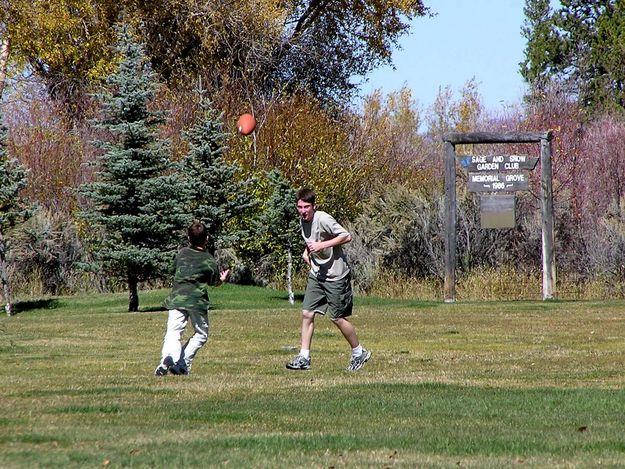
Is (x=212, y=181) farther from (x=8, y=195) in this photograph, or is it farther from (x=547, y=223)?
(x=547, y=223)

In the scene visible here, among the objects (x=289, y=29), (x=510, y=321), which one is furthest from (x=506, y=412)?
(x=289, y=29)

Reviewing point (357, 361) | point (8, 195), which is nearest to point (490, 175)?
point (8, 195)

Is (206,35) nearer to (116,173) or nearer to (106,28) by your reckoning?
(106,28)

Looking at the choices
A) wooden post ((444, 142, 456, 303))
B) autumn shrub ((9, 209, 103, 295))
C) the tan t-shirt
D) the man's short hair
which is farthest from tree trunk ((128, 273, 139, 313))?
the man's short hair

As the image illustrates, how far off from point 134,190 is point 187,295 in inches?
659

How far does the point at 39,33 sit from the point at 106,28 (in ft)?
8.44

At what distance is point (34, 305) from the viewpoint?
3152 cm

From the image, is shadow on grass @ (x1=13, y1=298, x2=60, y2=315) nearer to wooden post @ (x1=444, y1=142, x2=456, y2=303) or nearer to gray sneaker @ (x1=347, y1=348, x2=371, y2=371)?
wooden post @ (x1=444, y1=142, x2=456, y2=303)

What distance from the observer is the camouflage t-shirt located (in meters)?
13.1

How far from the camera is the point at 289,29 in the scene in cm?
4578

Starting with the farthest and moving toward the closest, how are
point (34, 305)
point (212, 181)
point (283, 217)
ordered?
point (212, 181) → point (34, 305) → point (283, 217)

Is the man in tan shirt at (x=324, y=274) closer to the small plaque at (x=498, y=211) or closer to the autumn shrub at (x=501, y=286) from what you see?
the small plaque at (x=498, y=211)

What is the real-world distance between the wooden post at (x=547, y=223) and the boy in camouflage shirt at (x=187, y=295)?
18.1 meters

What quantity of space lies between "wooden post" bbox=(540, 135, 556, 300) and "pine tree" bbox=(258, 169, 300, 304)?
586 cm
